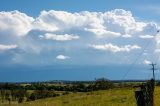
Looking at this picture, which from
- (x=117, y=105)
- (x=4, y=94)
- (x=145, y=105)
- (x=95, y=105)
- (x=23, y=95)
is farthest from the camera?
(x=4, y=94)

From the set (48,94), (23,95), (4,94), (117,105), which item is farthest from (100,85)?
(117,105)

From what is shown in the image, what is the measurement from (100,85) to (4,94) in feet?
205

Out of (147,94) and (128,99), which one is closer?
(147,94)

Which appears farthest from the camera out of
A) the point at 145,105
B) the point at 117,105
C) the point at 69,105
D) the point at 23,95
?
the point at 23,95

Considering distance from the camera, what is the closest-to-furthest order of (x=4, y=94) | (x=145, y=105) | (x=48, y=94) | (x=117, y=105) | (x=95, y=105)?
(x=145, y=105)
(x=117, y=105)
(x=95, y=105)
(x=48, y=94)
(x=4, y=94)

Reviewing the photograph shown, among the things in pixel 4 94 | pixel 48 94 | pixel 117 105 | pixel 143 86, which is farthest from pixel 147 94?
pixel 4 94

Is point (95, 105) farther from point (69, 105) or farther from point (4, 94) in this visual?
point (4, 94)

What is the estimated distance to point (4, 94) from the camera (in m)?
185

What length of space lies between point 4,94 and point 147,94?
554ft

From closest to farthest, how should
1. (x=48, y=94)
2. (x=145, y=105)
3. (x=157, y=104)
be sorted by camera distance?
(x=145, y=105)
(x=157, y=104)
(x=48, y=94)

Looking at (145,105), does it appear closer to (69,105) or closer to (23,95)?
(69,105)

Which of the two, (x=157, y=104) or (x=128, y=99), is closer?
(x=157, y=104)

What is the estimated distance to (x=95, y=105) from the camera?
48781mm

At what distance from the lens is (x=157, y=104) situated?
38594 millimetres
